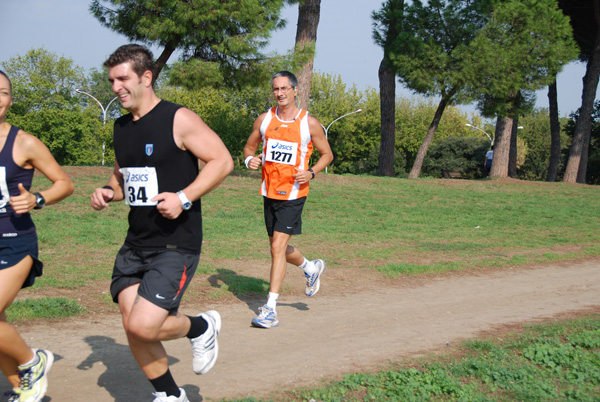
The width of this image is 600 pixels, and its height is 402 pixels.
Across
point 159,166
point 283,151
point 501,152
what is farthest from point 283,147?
point 501,152

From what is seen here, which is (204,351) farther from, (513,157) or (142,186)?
(513,157)

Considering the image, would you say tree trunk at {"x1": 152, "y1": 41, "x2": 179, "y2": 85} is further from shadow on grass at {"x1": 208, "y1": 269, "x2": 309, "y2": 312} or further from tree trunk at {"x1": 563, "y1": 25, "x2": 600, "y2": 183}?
tree trunk at {"x1": 563, "y1": 25, "x2": 600, "y2": 183}

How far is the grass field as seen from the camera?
183 inches

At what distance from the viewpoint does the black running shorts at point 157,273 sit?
11.6ft

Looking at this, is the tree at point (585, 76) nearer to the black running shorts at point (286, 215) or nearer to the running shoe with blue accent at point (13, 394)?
the black running shorts at point (286, 215)

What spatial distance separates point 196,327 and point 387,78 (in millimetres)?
24724

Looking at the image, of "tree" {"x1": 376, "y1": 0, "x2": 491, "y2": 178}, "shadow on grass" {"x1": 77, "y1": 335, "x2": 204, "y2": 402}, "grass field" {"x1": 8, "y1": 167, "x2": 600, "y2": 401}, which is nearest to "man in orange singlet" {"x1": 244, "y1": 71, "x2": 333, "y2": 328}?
"grass field" {"x1": 8, "y1": 167, "x2": 600, "y2": 401}

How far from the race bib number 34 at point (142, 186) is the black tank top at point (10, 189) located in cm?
67

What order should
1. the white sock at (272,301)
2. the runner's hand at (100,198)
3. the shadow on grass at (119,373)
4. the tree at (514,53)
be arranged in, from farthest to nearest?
A: the tree at (514,53) → the white sock at (272,301) → the shadow on grass at (119,373) → the runner's hand at (100,198)

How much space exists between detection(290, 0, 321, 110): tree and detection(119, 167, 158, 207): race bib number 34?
1653cm

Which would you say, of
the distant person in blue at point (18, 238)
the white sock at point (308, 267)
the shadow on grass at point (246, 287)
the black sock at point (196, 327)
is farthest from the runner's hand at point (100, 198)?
the white sock at point (308, 267)

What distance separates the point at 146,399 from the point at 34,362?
759 mm

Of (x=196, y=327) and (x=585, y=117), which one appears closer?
(x=196, y=327)

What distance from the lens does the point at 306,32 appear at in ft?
69.3
